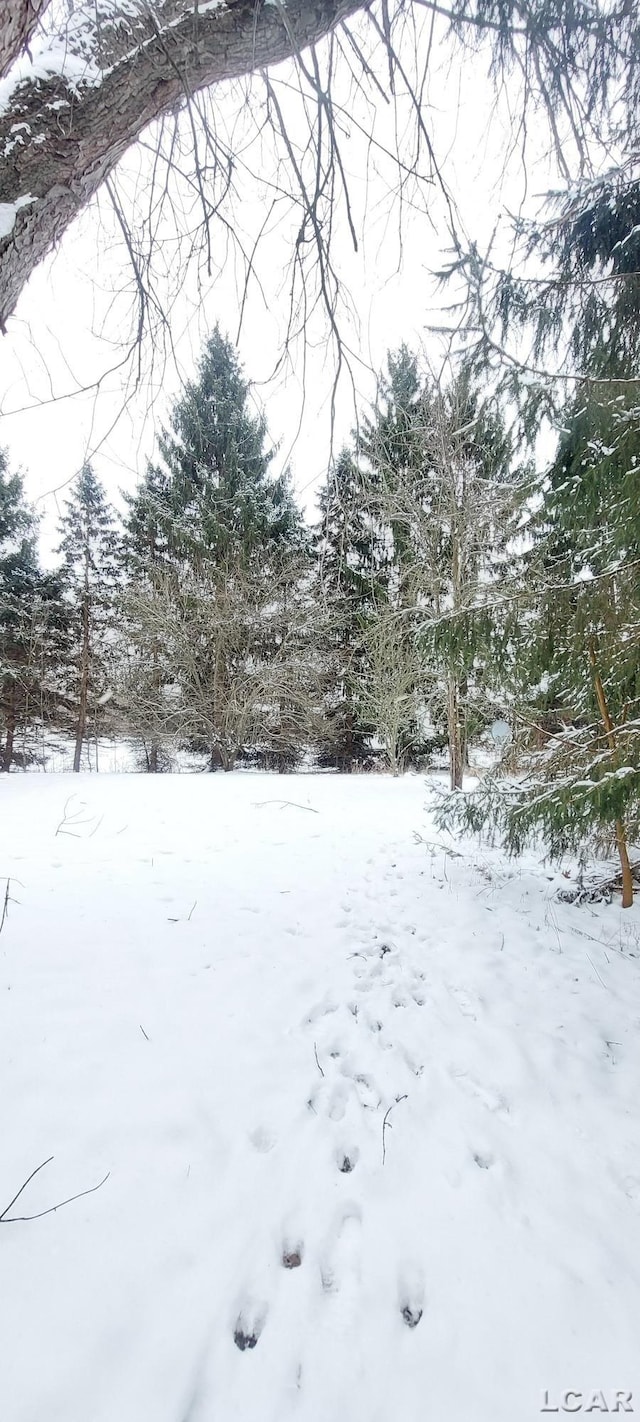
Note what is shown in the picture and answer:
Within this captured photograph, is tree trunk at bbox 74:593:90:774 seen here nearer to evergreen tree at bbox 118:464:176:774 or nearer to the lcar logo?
evergreen tree at bbox 118:464:176:774

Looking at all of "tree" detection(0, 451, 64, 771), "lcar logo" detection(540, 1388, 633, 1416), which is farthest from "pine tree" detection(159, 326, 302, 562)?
"lcar logo" detection(540, 1388, 633, 1416)

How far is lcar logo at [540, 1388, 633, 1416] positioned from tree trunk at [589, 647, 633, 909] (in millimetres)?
2393

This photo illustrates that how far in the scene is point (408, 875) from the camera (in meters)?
3.92

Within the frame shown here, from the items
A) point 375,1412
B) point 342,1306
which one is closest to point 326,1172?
point 342,1306

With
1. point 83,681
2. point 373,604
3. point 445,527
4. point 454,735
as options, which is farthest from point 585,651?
point 83,681

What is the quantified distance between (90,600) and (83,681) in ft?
7.59

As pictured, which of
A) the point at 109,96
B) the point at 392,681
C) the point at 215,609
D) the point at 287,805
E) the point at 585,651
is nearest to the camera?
the point at 109,96

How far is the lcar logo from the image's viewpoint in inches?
37.3

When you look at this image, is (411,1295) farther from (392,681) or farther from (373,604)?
(392,681)

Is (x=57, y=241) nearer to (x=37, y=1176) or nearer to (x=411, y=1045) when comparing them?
(x=37, y=1176)

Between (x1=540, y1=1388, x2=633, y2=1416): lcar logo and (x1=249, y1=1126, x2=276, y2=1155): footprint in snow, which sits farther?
(x1=249, y1=1126, x2=276, y2=1155): footprint in snow

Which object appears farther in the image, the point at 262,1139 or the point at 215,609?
the point at 215,609

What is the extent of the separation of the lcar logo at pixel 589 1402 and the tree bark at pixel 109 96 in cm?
287

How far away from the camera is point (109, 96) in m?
1.31
